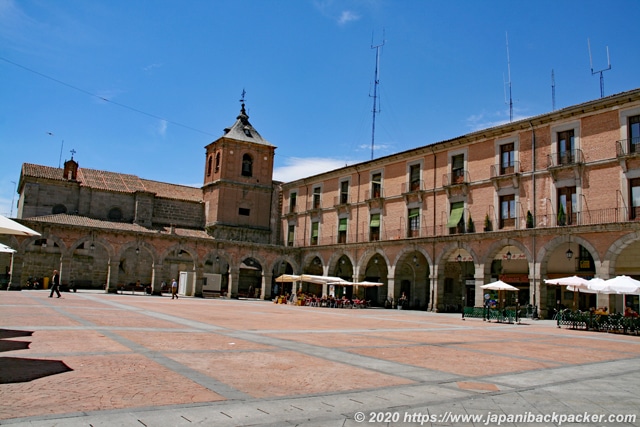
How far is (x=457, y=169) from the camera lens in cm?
3347

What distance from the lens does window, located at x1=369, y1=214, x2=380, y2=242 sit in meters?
38.4

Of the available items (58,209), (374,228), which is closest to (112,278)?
(58,209)

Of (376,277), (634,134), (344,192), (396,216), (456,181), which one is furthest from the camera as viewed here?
(344,192)

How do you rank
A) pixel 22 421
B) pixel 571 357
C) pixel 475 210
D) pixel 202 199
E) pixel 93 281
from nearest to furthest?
pixel 22 421, pixel 571 357, pixel 475 210, pixel 93 281, pixel 202 199

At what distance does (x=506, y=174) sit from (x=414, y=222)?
7568 millimetres

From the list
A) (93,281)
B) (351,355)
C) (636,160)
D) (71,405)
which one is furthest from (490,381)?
(93,281)

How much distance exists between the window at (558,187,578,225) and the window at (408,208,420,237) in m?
9.92

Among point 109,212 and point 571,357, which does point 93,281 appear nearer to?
point 109,212

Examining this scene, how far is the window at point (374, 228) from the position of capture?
3844cm

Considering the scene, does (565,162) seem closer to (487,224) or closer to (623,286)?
(487,224)

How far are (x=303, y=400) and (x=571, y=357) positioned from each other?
7.60 meters

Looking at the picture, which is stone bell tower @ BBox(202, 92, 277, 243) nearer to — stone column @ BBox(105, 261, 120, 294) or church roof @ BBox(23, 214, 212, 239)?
church roof @ BBox(23, 214, 212, 239)

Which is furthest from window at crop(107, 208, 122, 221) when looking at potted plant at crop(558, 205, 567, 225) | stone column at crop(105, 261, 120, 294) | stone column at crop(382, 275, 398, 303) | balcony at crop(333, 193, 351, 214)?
potted plant at crop(558, 205, 567, 225)

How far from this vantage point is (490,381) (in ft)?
25.1
